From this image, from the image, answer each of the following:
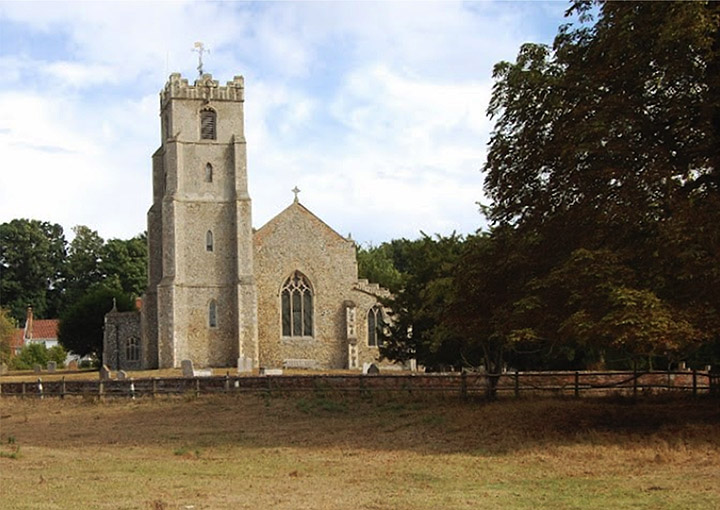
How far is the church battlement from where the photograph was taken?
60.3 metres

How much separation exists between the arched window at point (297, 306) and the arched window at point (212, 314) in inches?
161

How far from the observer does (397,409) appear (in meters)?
29.6

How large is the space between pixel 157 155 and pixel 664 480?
49.8 metres

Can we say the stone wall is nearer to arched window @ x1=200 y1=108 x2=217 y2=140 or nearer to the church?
the church

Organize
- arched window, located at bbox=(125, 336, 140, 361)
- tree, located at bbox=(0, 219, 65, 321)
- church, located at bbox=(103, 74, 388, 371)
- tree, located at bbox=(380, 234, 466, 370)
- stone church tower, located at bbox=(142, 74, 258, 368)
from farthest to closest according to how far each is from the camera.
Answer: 1. tree, located at bbox=(0, 219, 65, 321)
2. arched window, located at bbox=(125, 336, 140, 361)
3. church, located at bbox=(103, 74, 388, 371)
4. stone church tower, located at bbox=(142, 74, 258, 368)
5. tree, located at bbox=(380, 234, 466, 370)

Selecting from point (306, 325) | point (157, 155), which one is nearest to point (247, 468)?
point (306, 325)

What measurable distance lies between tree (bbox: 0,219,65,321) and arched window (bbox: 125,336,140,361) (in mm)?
→ 44780

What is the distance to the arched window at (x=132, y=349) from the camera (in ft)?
202

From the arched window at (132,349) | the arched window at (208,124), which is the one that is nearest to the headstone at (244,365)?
the arched window at (132,349)

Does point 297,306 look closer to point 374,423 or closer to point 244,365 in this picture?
point 244,365

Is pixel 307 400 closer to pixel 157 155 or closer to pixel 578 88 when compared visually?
pixel 578 88

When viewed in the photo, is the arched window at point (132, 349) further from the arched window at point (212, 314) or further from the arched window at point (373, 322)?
the arched window at point (373, 322)

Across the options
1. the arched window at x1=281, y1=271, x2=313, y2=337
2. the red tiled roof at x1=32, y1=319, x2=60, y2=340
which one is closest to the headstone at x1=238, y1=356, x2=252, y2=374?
the arched window at x1=281, y1=271, x2=313, y2=337

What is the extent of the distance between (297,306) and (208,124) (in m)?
12.0
